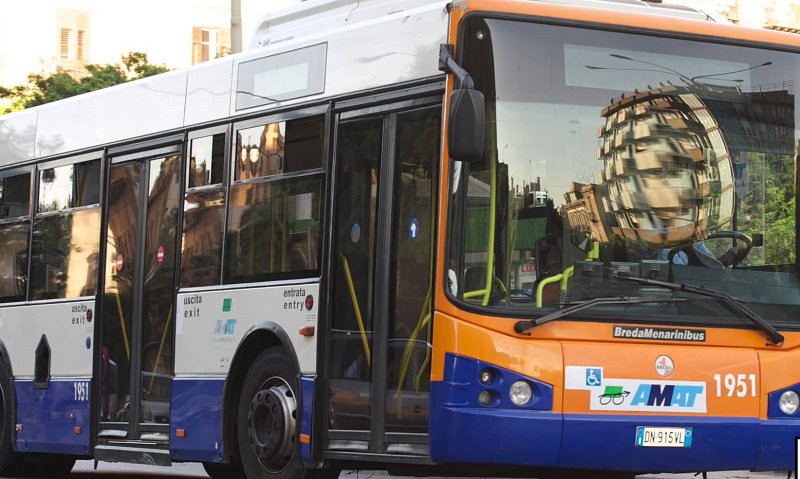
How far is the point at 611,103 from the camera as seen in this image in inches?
353

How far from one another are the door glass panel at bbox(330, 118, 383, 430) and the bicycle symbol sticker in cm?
154

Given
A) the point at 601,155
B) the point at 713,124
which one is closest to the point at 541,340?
the point at 601,155

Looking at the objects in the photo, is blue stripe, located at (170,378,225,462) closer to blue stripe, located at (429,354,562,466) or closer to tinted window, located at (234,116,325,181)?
tinted window, located at (234,116,325,181)

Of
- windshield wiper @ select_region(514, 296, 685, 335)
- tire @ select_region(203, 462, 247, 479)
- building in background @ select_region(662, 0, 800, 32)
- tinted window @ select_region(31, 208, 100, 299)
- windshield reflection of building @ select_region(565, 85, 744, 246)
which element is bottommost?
tire @ select_region(203, 462, 247, 479)

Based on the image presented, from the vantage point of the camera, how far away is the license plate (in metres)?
8.70

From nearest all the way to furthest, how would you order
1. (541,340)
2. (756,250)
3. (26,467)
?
(541,340) < (756,250) < (26,467)

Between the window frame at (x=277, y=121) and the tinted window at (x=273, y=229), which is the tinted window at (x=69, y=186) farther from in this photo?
the tinted window at (x=273, y=229)

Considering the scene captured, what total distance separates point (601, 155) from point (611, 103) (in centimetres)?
34

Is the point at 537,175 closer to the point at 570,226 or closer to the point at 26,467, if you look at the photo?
the point at 570,226

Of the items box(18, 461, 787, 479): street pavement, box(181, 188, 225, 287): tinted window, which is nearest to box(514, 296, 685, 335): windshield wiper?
box(181, 188, 225, 287): tinted window

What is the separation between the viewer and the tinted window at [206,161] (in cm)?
1129

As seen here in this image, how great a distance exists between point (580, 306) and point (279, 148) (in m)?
2.86

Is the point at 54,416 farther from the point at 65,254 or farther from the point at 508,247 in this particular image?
the point at 508,247

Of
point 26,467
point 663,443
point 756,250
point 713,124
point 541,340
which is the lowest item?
point 26,467
